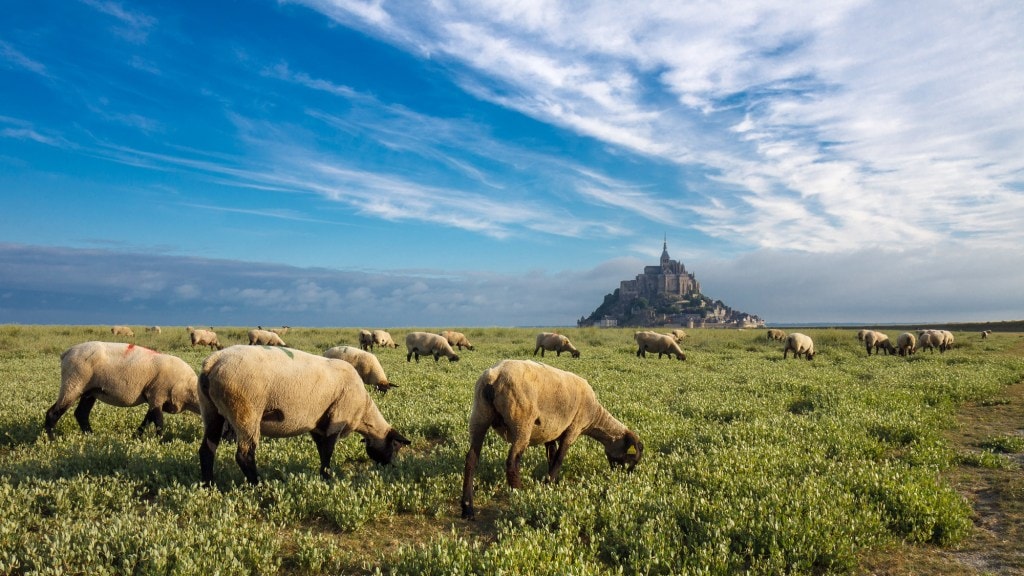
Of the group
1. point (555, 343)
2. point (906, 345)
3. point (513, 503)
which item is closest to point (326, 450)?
point (513, 503)

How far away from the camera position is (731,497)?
730 centimetres

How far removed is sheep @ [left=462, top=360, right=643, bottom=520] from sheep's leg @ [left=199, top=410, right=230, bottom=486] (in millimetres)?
3922

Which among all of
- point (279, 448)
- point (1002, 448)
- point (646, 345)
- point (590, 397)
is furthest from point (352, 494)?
point (646, 345)

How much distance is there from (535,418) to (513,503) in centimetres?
129

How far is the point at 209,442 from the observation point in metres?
7.99

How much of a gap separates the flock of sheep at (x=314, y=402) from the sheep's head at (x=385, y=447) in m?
0.02

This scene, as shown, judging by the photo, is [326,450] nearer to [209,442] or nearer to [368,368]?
[209,442]

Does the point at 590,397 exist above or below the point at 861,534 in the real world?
above

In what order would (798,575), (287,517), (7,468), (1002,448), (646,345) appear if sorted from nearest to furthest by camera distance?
(798,575) < (287,517) < (7,468) < (1002,448) < (646,345)

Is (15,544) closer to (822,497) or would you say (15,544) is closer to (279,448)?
(279,448)

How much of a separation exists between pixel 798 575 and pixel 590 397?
13.3 feet

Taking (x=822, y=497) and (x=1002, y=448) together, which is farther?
(x=1002, y=448)

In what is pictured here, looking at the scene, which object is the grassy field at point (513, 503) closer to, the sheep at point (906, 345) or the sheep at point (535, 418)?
the sheep at point (535, 418)

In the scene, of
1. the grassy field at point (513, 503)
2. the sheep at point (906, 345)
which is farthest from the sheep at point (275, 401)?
the sheep at point (906, 345)
